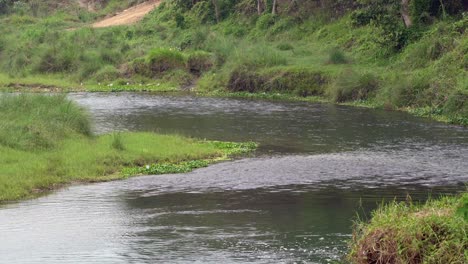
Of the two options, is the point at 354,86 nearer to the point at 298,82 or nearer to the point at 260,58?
the point at 298,82

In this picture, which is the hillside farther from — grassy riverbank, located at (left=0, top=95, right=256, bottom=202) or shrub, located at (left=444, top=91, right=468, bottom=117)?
grassy riverbank, located at (left=0, top=95, right=256, bottom=202)

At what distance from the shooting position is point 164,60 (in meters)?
50.2

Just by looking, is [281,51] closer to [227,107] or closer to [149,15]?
[227,107]

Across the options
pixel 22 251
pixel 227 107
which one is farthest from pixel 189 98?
pixel 22 251

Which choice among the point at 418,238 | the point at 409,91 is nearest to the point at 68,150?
the point at 418,238

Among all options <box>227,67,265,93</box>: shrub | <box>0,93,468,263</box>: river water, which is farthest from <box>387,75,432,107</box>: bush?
<box>227,67,265,93</box>: shrub

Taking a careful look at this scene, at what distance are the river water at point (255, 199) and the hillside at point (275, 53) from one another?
15.8 ft

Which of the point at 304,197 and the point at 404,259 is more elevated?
the point at 404,259

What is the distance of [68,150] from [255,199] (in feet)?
22.1

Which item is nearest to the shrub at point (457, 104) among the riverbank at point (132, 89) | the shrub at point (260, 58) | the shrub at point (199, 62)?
the riverbank at point (132, 89)

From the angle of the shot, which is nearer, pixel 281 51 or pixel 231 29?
pixel 281 51

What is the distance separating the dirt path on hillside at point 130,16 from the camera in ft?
224

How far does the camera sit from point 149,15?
219ft

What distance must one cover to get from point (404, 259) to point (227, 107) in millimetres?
26483
